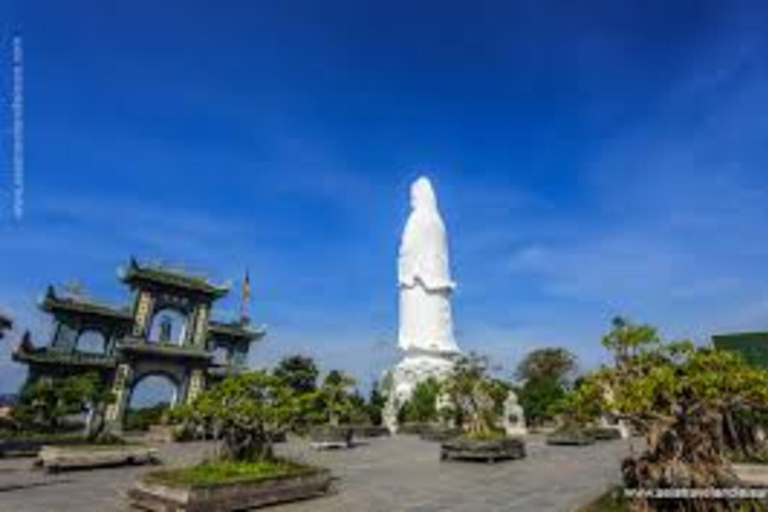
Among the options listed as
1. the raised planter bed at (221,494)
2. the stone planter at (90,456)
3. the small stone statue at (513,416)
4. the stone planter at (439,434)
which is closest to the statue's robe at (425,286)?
the small stone statue at (513,416)

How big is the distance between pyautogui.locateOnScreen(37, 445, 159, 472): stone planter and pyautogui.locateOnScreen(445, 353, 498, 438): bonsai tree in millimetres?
14273

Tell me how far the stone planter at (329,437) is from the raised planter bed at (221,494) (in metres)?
17.2

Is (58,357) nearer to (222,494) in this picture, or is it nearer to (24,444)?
(24,444)

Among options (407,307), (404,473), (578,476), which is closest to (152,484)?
(404,473)

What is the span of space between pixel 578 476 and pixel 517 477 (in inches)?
76.5

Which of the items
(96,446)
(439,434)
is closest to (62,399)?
(96,446)

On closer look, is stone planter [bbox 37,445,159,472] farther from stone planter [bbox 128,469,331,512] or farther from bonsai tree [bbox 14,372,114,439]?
stone planter [bbox 128,469,331,512]

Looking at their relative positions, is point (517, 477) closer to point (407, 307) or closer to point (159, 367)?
point (159, 367)

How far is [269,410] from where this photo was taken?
47.0 feet

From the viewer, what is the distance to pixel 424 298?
62.5 meters

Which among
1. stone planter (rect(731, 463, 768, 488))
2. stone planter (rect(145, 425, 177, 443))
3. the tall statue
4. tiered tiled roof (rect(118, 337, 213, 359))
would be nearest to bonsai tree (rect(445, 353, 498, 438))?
stone planter (rect(731, 463, 768, 488))

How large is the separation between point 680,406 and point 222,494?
8.48 m

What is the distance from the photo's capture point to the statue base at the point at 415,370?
56.3 meters

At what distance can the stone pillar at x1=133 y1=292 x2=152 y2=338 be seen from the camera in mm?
40469
